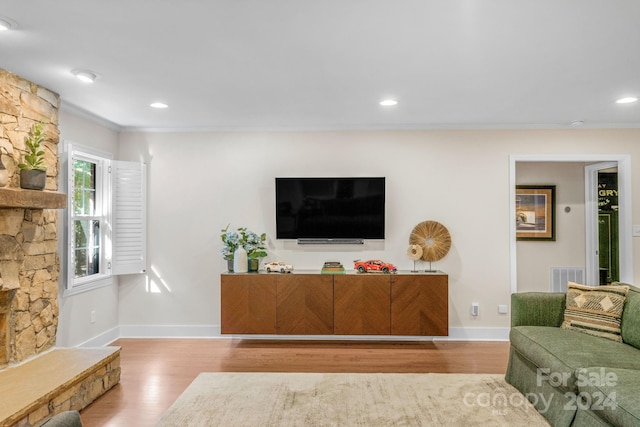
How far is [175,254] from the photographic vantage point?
4.75 metres

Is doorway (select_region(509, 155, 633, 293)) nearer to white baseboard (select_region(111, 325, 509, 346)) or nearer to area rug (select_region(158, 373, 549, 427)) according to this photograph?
white baseboard (select_region(111, 325, 509, 346))

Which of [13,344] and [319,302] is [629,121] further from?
[13,344]

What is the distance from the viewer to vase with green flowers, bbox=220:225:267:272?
4.45 metres

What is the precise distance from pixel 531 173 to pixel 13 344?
6060mm

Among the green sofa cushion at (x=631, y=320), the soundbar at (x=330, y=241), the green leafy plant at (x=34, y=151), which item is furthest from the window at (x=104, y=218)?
the green sofa cushion at (x=631, y=320)

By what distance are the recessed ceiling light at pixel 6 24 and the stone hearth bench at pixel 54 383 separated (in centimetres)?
216

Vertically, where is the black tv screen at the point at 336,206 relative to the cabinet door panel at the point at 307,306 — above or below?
above

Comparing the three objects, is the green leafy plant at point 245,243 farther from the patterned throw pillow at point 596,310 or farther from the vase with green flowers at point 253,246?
the patterned throw pillow at point 596,310

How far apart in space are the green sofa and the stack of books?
1770 mm

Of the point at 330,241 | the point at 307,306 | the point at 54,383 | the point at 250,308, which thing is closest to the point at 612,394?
the point at 307,306

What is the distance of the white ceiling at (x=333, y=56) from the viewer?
2086 mm

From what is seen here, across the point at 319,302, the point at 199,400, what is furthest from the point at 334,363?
the point at 199,400

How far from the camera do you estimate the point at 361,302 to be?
4.28 metres

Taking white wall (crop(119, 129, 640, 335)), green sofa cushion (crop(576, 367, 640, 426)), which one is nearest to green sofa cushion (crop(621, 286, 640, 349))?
green sofa cushion (crop(576, 367, 640, 426))
